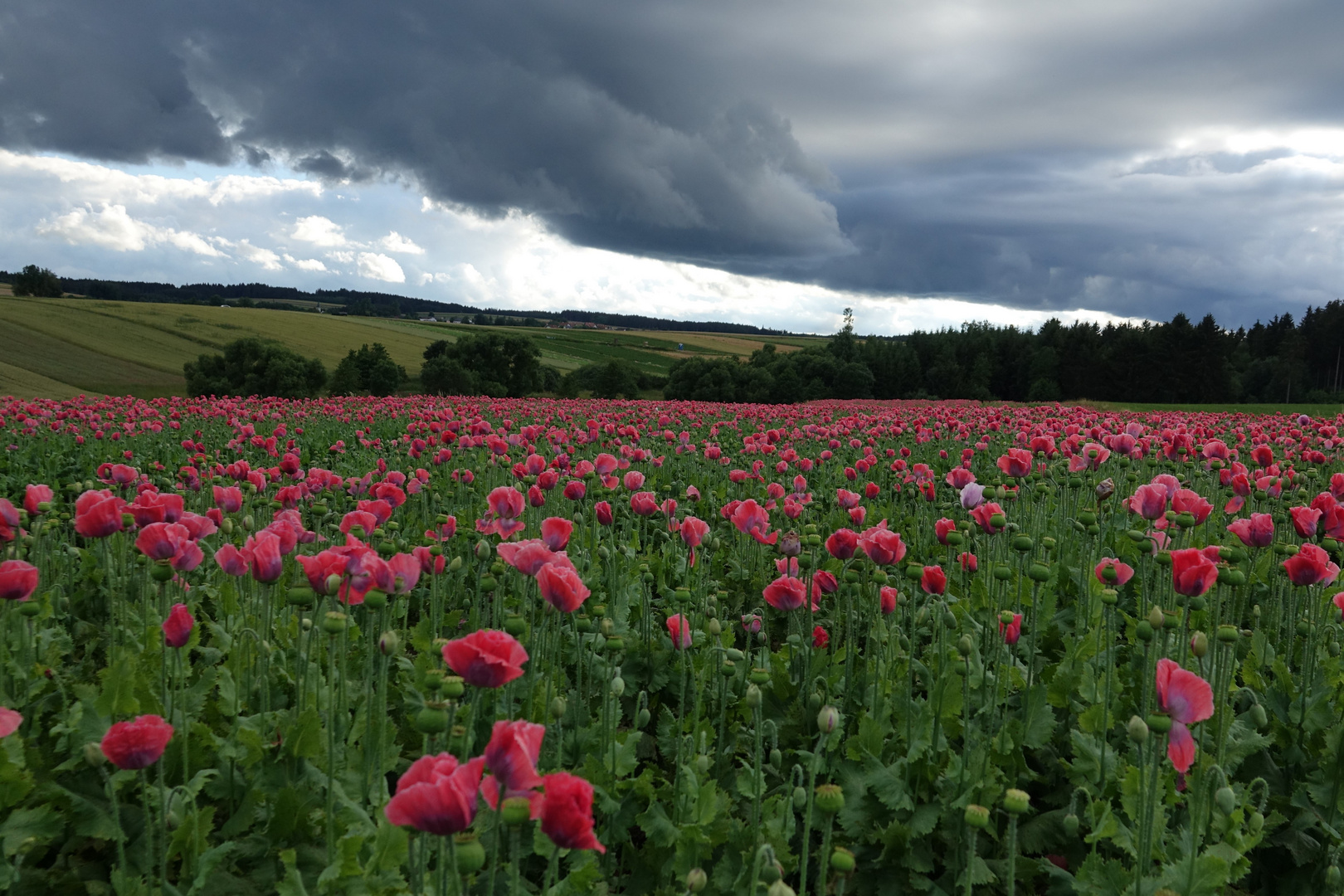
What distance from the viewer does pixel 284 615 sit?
448 centimetres

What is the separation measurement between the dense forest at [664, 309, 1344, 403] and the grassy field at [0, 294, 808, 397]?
16.6m

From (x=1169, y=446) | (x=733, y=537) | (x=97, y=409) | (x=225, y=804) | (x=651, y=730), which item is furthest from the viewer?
(x=97, y=409)

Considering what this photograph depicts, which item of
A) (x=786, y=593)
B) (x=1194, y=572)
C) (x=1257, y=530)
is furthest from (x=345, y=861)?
(x=1257, y=530)

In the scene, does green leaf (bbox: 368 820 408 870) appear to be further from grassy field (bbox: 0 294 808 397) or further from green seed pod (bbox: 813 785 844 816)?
grassy field (bbox: 0 294 808 397)

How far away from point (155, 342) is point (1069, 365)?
297 ft

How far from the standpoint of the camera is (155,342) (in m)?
68.3

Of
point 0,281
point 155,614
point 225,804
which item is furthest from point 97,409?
point 0,281

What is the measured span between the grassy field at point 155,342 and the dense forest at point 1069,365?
54.5ft

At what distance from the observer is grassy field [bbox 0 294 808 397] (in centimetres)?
5131

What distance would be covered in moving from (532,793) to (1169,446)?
6864 millimetres

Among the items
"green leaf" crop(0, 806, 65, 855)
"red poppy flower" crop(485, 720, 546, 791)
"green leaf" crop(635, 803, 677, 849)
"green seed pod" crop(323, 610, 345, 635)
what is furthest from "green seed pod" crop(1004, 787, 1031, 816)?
"green leaf" crop(0, 806, 65, 855)

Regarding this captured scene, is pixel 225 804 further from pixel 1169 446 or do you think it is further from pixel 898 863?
pixel 1169 446

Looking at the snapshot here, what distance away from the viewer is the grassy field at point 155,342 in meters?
51.3

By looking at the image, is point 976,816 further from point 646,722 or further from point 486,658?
point 646,722
